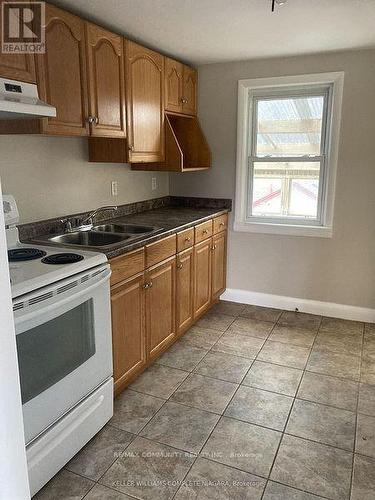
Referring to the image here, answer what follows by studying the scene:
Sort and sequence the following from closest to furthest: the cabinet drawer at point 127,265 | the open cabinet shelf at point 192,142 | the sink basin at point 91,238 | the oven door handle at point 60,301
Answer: the oven door handle at point 60,301 → the cabinet drawer at point 127,265 → the sink basin at point 91,238 → the open cabinet shelf at point 192,142

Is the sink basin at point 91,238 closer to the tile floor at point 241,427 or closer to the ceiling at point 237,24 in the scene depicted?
the tile floor at point 241,427

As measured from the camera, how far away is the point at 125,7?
7.18 ft

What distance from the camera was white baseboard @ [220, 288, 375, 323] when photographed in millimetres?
3477

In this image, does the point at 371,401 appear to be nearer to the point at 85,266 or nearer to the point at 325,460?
the point at 325,460

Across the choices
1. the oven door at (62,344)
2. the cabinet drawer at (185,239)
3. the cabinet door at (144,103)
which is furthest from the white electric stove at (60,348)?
the cabinet door at (144,103)

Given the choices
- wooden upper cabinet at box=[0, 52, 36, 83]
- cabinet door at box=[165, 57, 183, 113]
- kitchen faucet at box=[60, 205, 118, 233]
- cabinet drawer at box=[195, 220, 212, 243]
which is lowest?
cabinet drawer at box=[195, 220, 212, 243]

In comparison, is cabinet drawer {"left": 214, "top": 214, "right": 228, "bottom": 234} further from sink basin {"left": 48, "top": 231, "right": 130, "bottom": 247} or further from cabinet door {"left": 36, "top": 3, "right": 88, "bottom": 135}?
cabinet door {"left": 36, "top": 3, "right": 88, "bottom": 135}

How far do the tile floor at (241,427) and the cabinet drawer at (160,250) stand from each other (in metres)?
0.76

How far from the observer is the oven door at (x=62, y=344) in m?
1.53

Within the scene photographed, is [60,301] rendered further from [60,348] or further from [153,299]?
[153,299]

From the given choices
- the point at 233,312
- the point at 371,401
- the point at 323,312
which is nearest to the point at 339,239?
the point at 323,312

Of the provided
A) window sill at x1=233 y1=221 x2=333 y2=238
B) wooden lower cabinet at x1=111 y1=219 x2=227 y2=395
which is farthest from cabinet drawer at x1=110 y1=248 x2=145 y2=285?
window sill at x1=233 y1=221 x2=333 y2=238

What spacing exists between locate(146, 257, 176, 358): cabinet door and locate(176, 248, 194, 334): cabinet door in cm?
7

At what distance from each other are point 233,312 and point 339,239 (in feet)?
3.77
